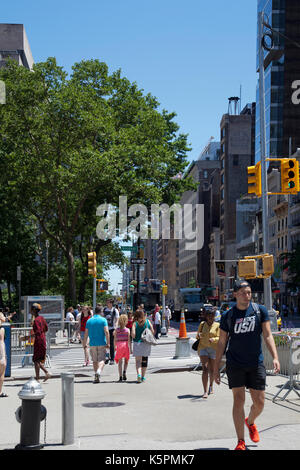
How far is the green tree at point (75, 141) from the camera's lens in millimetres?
38156

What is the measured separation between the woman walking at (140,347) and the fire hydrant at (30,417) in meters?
8.09

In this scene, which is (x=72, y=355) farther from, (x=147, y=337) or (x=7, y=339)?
(x=147, y=337)

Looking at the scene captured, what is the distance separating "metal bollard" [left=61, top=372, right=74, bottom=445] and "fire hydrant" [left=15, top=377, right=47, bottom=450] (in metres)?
0.57

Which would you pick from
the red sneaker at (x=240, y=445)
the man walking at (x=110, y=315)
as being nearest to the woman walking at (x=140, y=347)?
the man walking at (x=110, y=315)

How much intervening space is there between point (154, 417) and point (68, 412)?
265 centimetres

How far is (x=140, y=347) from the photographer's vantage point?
1641 cm

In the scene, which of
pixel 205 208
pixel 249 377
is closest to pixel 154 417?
pixel 249 377

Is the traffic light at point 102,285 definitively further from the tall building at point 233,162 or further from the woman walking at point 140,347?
the tall building at point 233,162

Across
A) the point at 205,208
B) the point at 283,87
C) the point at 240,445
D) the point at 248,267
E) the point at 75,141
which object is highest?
the point at 283,87

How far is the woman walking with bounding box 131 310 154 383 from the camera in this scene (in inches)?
647

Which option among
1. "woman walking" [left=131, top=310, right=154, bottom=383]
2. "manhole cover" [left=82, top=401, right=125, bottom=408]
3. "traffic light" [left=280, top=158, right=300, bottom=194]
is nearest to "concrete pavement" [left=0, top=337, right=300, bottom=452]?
"manhole cover" [left=82, top=401, right=125, bottom=408]
